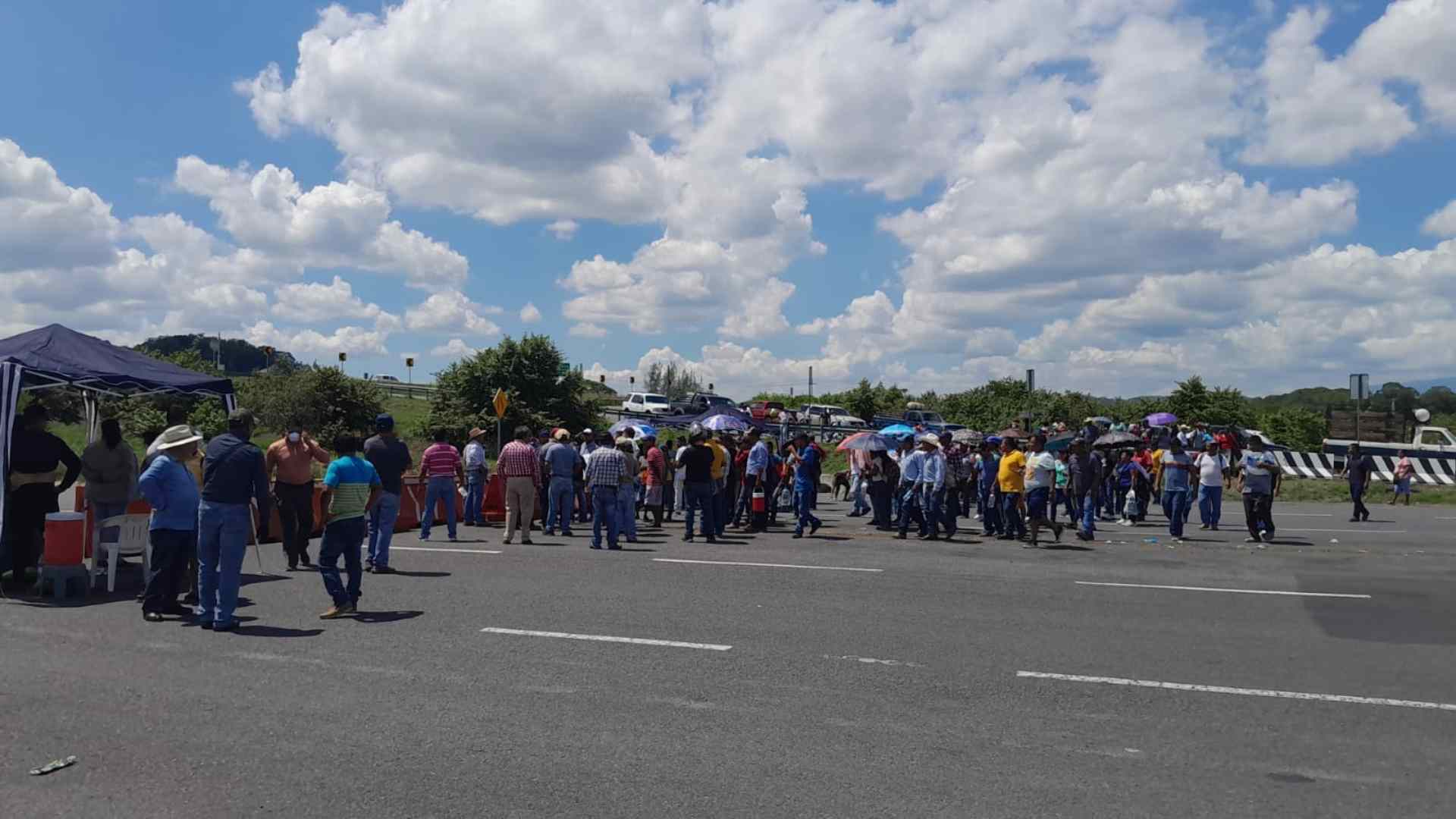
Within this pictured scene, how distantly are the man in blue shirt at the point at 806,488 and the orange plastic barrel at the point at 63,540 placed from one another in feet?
34.3

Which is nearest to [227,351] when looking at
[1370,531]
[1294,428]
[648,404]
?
A: [648,404]

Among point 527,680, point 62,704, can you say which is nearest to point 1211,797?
point 527,680

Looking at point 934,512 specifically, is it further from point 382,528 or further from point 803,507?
point 382,528

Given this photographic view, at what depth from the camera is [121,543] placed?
10.8m

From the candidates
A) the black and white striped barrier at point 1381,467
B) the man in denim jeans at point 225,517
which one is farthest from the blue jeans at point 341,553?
the black and white striped barrier at point 1381,467

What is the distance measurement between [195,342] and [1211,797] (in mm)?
92919

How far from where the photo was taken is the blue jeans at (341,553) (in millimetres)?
9359

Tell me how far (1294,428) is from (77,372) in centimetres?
5128

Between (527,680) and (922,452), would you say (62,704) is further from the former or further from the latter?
(922,452)

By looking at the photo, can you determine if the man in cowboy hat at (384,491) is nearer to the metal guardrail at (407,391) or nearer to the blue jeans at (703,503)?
the blue jeans at (703,503)

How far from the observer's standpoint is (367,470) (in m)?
9.59

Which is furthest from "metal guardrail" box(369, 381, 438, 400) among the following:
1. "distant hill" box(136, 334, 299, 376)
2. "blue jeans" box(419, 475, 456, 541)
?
"blue jeans" box(419, 475, 456, 541)

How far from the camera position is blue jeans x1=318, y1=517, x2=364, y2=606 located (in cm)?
936

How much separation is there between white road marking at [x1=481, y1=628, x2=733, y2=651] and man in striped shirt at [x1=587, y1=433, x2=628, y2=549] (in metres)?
5.78
